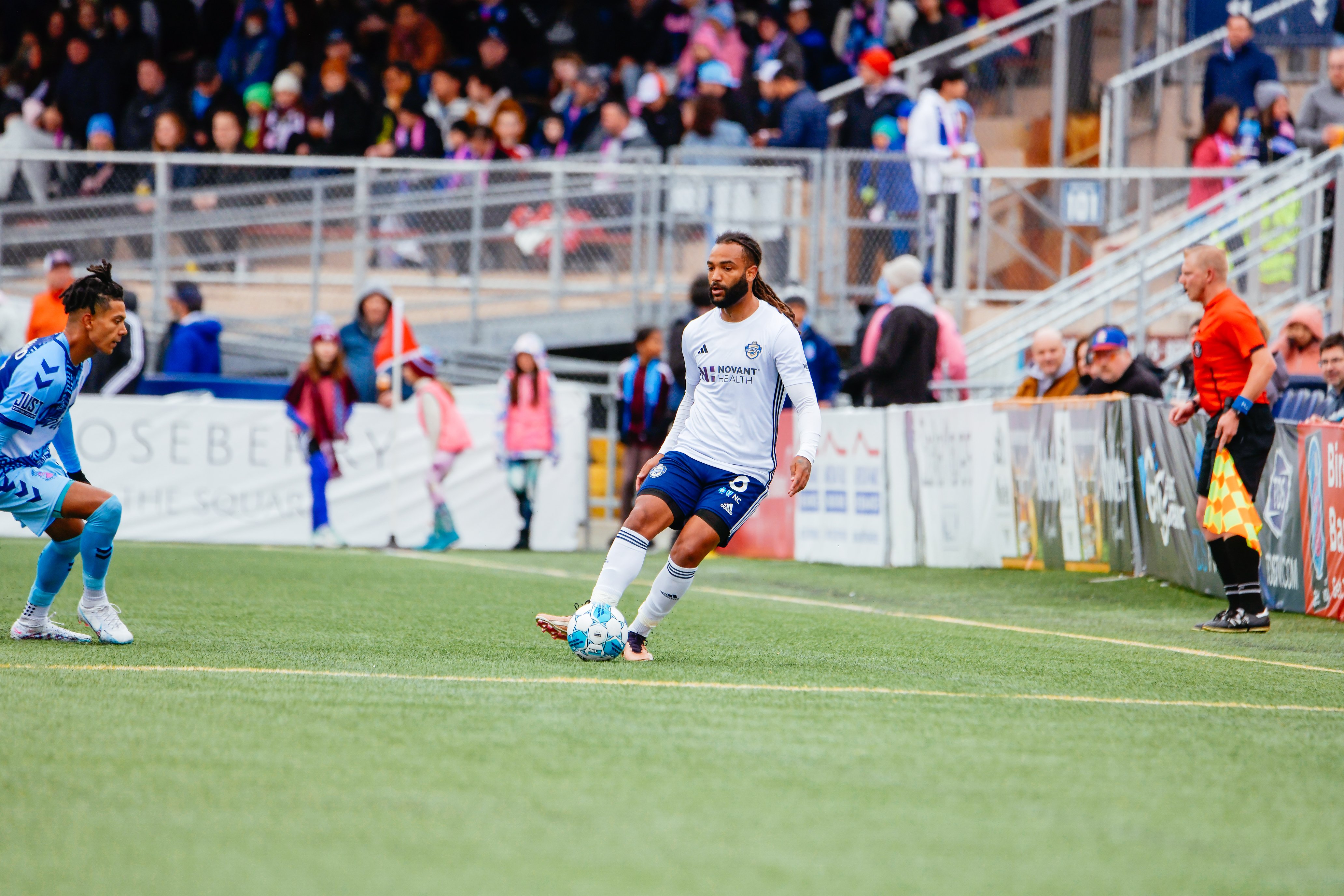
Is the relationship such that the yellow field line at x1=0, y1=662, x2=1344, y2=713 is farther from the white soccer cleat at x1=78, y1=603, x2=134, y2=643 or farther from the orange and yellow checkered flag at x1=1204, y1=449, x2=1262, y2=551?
the orange and yellow checkered flag at x1=1204, y1=449, x2=1262, y2=551

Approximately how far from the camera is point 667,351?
1727cm

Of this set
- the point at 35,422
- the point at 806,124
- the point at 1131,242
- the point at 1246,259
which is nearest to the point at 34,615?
the point at 35,422

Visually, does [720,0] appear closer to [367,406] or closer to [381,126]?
[381,126]

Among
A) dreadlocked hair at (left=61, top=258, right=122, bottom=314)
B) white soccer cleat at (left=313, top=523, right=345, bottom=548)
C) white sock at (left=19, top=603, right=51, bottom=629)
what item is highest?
dreadlocked hair at (left=61, top=258, right=122, bottom=314)

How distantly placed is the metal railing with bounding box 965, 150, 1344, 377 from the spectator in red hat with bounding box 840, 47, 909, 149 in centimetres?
332

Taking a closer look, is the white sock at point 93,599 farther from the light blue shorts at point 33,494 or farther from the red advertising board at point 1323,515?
the red advertising board at point 1323,515

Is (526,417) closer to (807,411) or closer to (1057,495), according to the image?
(1057,495)

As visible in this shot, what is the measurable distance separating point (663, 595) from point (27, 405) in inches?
115

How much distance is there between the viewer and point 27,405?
7.53 m

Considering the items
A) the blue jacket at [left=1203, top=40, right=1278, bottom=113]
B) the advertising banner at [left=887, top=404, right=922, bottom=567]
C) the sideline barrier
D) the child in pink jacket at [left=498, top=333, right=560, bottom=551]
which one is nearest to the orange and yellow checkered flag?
the sideline barrier

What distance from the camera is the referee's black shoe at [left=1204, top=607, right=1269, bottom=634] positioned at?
940cm

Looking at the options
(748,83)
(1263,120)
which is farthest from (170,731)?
(748,83)

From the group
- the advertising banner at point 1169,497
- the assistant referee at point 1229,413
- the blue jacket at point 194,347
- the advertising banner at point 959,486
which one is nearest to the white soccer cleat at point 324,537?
the blue jacket at point 194,347

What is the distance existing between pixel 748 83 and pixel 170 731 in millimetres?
15725
